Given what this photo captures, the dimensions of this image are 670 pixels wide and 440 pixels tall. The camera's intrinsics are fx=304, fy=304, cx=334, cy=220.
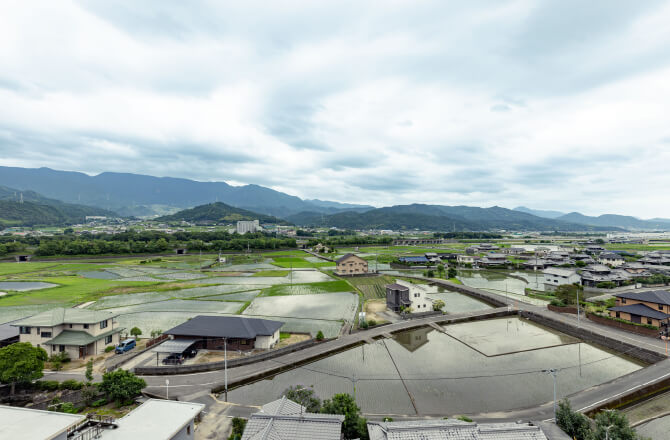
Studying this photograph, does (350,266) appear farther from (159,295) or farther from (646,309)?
(646,309)

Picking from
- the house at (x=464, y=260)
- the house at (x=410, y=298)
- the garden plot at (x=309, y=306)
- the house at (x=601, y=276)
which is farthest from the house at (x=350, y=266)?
the house at (x=601, y=276)

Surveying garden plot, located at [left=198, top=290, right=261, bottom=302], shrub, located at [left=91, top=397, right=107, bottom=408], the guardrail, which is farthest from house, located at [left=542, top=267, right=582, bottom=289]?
shrub, located at [left=91, top=397, right=107, bottom=408]

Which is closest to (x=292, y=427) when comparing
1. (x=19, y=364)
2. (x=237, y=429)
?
(x=237, y=429)

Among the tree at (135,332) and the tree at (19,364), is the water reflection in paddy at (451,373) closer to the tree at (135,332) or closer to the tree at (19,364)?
the tree at (19,364)

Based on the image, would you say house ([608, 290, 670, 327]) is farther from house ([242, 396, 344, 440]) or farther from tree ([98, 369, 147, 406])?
tree ([98, 369, 147, 406])

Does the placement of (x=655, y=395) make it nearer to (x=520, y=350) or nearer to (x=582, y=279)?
(x=520, y=350)

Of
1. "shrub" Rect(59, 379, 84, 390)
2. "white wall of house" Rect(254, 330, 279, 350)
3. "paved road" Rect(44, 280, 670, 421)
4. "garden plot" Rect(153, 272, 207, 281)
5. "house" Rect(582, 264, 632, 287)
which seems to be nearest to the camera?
"paved road" Rect(44, 280, 670, 421)
